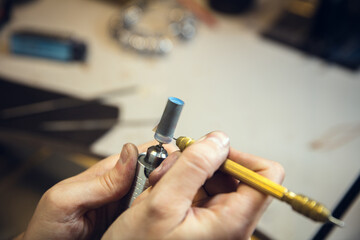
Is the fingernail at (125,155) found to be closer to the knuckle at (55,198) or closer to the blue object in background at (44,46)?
the knuckle at (55,198)

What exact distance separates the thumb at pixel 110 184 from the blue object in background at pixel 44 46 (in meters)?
0.41

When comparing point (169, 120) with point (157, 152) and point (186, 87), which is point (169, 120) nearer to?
point (157, 152)

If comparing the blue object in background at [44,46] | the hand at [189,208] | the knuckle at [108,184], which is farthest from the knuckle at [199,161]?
the blue object in background at [44,46]

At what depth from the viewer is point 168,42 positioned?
805 mm

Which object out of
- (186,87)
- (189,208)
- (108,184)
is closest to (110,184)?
(108,184)

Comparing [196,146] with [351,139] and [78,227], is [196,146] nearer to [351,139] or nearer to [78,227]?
[78,227]

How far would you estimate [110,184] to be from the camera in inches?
14.9

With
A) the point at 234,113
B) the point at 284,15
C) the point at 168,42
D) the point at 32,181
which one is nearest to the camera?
the point at 32,181

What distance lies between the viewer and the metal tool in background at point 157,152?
1.08ft

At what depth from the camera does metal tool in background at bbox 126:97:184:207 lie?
0.33 metres

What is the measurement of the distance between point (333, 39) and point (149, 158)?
0.72 m

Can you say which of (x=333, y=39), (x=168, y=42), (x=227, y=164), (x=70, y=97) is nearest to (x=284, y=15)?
(x=333, y=39)

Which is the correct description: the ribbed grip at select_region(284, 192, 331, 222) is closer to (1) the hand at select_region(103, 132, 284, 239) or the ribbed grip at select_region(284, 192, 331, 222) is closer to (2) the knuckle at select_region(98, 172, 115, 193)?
(1) the hand at select_region(103, 132, 284, 239)

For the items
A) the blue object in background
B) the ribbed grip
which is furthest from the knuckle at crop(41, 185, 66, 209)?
the blue object in background
